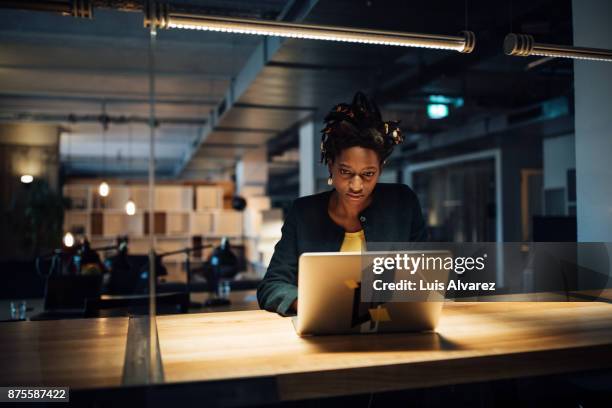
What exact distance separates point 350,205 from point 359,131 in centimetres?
36

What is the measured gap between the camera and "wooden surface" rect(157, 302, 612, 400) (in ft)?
4.31

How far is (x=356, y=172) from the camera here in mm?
2332

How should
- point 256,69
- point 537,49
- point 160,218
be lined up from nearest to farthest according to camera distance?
point 537,49 → point 256,69 → point 160,218

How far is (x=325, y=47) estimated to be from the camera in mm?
4473

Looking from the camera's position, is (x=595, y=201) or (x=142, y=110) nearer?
(x=595, y=201)

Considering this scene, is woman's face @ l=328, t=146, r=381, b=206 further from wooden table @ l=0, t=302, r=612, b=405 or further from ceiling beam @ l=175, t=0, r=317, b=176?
ceiling beam @ l=175, t=0, r=317, b=176

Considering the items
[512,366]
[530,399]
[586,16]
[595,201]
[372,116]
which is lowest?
[530,399]

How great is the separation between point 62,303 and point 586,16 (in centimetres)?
415

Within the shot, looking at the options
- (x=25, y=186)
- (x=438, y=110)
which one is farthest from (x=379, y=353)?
(x=25, y=186)

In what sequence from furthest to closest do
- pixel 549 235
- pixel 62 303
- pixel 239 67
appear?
pixel 239 67 → pixel 62 303 → pixel 549 235

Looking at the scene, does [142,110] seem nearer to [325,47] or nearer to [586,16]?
[325,47]

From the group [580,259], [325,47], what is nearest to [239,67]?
[325,47]

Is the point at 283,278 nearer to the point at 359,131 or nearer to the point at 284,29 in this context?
the point at 359,131

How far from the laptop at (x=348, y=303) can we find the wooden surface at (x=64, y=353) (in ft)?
1.86
